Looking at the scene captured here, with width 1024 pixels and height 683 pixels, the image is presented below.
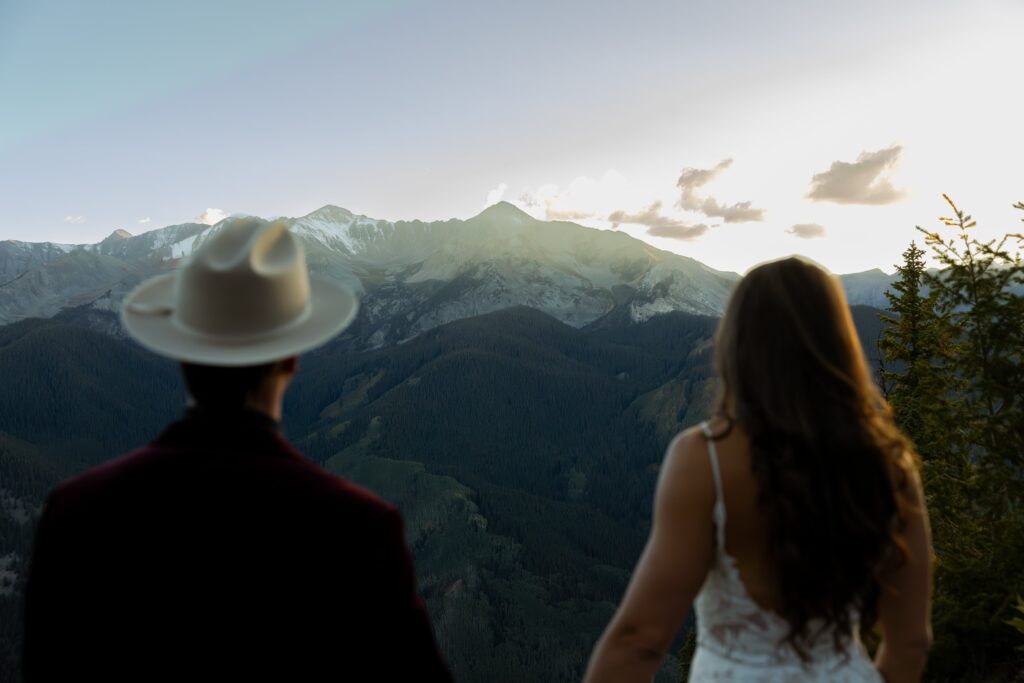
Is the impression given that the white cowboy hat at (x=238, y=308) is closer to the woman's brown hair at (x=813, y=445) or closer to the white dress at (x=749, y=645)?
the woman's brown hair at (x=813, y=445)


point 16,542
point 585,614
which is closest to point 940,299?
point 585,614

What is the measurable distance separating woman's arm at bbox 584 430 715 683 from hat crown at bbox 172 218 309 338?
5.06ft

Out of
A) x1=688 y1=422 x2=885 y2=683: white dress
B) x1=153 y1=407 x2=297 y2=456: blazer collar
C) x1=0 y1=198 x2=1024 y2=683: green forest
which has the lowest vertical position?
x1=0 y1=198 x2=1024 y2=683: green forest

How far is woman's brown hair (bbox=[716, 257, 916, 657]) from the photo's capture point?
2805mm

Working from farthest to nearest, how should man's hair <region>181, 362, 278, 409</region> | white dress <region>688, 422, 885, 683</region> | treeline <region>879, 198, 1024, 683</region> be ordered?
treeline <region>879, 198, 1024, 683</region>
white dress <region>688, 422, 885, 683</region>
man's hair <region>181, 362, 278, 409</region>

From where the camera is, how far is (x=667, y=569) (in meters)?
2.89

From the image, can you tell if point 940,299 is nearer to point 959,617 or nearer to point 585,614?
point 959,617

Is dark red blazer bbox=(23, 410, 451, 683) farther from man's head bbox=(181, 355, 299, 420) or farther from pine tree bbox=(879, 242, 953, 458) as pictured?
pine tree bbox=(879, 242, 953, 458)

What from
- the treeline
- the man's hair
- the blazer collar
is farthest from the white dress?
the treeline

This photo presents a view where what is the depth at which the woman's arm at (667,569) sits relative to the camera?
9.14ft

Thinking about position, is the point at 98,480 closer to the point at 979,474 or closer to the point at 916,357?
the point at 979,474

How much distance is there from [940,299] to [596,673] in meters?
18.8

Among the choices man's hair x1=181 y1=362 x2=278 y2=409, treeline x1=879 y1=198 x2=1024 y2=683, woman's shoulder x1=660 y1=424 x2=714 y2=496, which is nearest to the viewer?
man's hair x1=181 y1=362 x2=278 y2=409

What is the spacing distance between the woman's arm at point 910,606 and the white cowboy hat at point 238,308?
2.46 m
